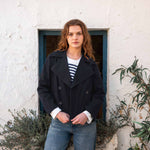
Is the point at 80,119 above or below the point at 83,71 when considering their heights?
below

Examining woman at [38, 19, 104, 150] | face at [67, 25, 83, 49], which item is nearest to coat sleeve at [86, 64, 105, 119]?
woman at [38, 19, 104, 150]

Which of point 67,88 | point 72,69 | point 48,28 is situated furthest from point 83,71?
point 48,28

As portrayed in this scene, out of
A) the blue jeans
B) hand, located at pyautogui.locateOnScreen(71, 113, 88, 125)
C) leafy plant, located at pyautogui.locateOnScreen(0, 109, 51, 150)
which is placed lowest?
leafy plant, located at pyautogui.locateOnScreen(0, 109, 51, 150)

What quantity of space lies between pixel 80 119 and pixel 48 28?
4.79 feet

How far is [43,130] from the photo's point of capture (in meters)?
2.72

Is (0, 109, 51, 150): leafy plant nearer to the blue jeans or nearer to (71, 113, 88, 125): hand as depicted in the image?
the blue jeans

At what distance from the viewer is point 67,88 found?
7.14 ft

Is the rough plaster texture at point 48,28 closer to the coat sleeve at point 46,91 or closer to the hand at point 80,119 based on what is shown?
the coat sleeve at point 46,91

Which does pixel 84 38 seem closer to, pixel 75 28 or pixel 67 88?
pixel 75 28

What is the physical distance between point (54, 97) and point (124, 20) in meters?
1.54

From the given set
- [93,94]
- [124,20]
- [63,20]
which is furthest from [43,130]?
[124,20]

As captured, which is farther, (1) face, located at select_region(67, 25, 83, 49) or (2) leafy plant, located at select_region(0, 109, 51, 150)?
(2) leafy plant, located at select_region(0, 109, 51, 150)

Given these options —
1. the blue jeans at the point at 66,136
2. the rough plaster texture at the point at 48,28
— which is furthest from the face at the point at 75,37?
the blue jeans at the point at 66,136

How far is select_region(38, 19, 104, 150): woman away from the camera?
215cm
